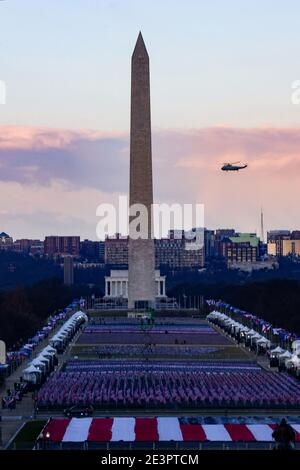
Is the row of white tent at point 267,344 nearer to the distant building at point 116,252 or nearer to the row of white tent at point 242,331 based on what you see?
the row of white tent at point 242,331

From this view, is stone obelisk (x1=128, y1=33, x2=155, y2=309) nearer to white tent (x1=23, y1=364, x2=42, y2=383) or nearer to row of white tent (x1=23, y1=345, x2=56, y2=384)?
row of white tent (x1=23, y1=345, x2=56, y2=384)

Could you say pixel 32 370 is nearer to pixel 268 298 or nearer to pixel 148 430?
pixel 148 430

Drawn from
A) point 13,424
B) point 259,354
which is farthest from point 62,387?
point 259,354

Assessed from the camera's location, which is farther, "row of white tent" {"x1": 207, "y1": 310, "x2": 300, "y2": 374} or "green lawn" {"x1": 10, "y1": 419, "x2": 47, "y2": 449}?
"row of white tent" {"x1": 207, "y1": 310, "x2": 300, "y2": 374}

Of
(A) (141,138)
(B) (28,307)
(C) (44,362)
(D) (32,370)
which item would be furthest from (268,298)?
(D) (32,370)

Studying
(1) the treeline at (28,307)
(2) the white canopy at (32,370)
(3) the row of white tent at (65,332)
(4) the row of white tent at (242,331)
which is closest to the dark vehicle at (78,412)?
(2) the white canopy at (32,370)

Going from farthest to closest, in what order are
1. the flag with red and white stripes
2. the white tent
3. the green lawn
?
the white tent < the flag with red and white stripes < the green lawn

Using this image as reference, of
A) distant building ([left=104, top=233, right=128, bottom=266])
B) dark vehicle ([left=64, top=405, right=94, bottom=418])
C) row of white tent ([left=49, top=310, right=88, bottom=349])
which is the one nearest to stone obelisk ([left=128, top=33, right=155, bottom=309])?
row of white tent ([left=49, top=310, right=88, bottom=349])
